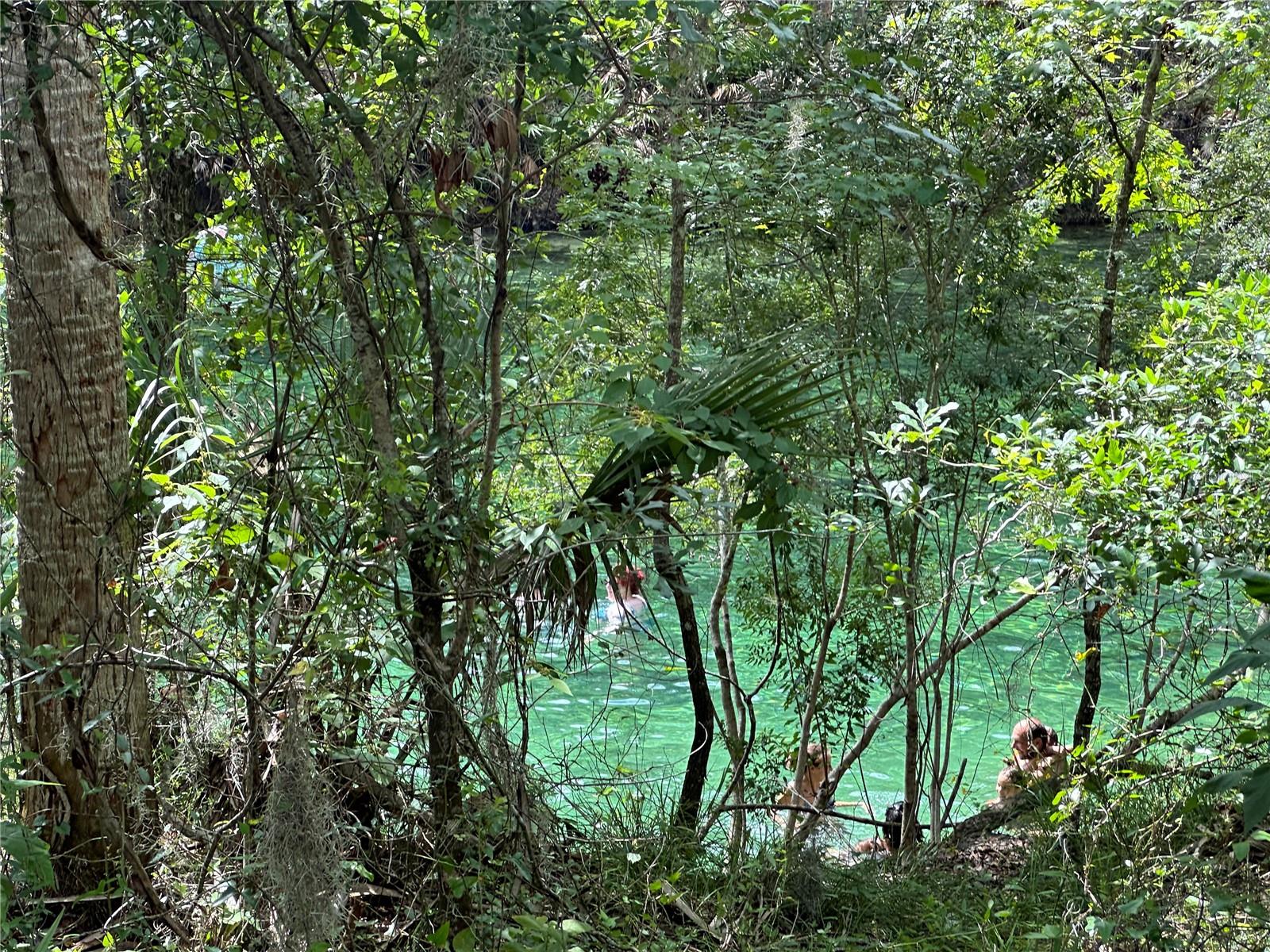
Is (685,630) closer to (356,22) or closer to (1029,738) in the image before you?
(356,22)

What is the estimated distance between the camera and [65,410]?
3094 millimetres

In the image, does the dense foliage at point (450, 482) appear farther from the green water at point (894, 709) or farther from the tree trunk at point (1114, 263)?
the green water at point (894, 709)

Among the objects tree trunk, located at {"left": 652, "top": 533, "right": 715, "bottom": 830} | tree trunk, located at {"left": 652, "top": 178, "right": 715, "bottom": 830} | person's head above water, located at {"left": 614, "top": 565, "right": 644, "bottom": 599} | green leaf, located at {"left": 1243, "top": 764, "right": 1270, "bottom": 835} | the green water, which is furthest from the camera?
the green water

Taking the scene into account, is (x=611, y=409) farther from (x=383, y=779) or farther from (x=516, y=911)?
(x=516, y=911)

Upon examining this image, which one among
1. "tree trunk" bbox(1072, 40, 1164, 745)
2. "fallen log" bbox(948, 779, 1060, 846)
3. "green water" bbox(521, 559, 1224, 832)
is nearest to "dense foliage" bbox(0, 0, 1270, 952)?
"fallen log" bbox(948, 779, 1060, 846)

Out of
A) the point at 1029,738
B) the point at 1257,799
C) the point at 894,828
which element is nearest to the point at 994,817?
the point at 894,828

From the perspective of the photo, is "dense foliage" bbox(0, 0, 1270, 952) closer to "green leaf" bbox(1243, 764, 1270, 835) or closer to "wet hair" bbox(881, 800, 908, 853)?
"green leaf" bbox(1243, 764, 1270, 835)

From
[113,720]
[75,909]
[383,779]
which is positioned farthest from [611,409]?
[75,909]

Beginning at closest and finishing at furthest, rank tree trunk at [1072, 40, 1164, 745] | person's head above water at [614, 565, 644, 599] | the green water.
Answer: person's head above water at [614, 565, 644, 599] < tree trunk at [1072, 40, 1164, 745] < the green water

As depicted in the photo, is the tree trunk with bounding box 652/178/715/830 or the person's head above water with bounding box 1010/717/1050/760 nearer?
the tree trunk with bounding box 652/178/715/830

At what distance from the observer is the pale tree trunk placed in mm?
2990

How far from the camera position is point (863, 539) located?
510cm

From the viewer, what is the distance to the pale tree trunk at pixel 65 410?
2.99 metres

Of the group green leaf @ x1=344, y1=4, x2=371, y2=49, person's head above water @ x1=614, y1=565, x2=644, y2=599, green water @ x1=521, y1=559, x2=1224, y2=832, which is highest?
green leaf @ x1=344, y1=4, x2=371, y2=49
